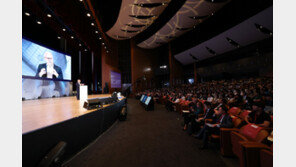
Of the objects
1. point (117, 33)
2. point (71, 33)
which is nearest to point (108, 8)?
point (117, 33)

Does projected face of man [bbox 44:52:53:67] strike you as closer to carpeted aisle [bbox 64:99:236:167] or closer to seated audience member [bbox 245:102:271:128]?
carpeted aisle [bbox 64:99:236:167]

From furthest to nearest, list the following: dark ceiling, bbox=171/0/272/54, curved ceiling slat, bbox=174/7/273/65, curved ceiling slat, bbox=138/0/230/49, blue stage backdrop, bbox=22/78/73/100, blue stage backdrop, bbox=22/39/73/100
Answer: curved ceiling slat, bbox=138/0/230/49
curved ceiling slat, bbox=174/7/273/65
dark ceiling, bbox=171/0/272/54
blue stage backdrop, bbox=22/78/73/100
blue stage backdrop, bbox=22/39/73/100

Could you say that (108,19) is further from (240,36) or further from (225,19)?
(240,36)

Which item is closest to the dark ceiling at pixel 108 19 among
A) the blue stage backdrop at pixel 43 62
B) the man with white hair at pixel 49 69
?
the blue stage backdrop at pixel 43 62

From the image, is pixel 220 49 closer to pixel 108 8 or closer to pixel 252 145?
pixel 108 8

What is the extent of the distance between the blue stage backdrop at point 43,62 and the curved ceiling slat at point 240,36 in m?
14.3

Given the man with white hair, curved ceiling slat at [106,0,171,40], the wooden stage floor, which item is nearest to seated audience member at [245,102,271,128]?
the wooden stage floor

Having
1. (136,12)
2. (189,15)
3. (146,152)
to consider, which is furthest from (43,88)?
(189,15)

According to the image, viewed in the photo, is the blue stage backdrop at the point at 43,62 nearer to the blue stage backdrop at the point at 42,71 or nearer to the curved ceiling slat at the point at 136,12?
the blue stage backdrop at the point at 42,71

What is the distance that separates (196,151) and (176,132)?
45.4 inches

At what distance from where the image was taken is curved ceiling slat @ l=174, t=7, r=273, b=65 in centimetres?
892

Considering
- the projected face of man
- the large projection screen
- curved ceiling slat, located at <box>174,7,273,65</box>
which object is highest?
curved ceiling slat, located at <box>174,7,273,65</box>

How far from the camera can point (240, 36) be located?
11133mm

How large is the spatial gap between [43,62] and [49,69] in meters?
0.55
